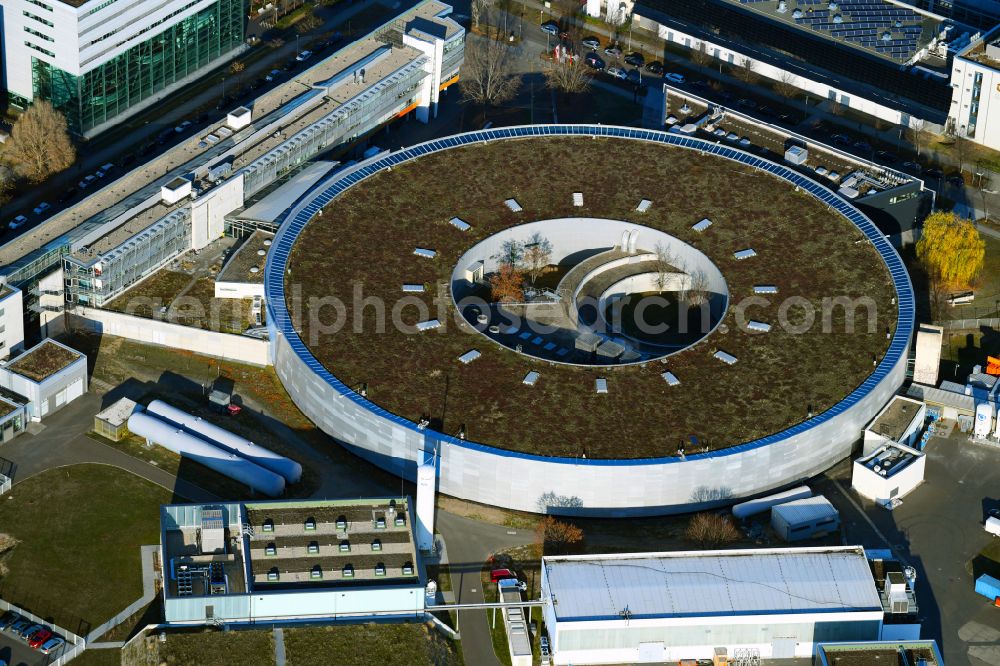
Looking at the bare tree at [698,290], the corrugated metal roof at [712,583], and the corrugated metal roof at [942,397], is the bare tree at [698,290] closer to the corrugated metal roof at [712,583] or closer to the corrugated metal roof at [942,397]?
the corrugated metal roof at [942,397]

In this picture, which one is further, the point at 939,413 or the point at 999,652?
the point at 939,413

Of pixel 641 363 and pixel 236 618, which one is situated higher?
pixel 641 363

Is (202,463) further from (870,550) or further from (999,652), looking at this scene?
(999,652)

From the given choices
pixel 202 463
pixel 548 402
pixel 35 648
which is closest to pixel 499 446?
pixel 548 402

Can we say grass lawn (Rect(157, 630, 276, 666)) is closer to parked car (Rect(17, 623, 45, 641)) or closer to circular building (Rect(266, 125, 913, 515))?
parked car (Rect(17, 623, 45, 641))

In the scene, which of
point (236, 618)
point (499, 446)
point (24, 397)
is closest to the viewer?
point (236, 618)

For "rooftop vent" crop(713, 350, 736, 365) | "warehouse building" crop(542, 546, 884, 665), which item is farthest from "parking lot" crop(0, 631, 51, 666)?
"rooftop vent" crop(713, 350, 736, 365)

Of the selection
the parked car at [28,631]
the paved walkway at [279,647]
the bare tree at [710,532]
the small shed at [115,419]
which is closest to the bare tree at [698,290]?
the bare tree at [710,532]
